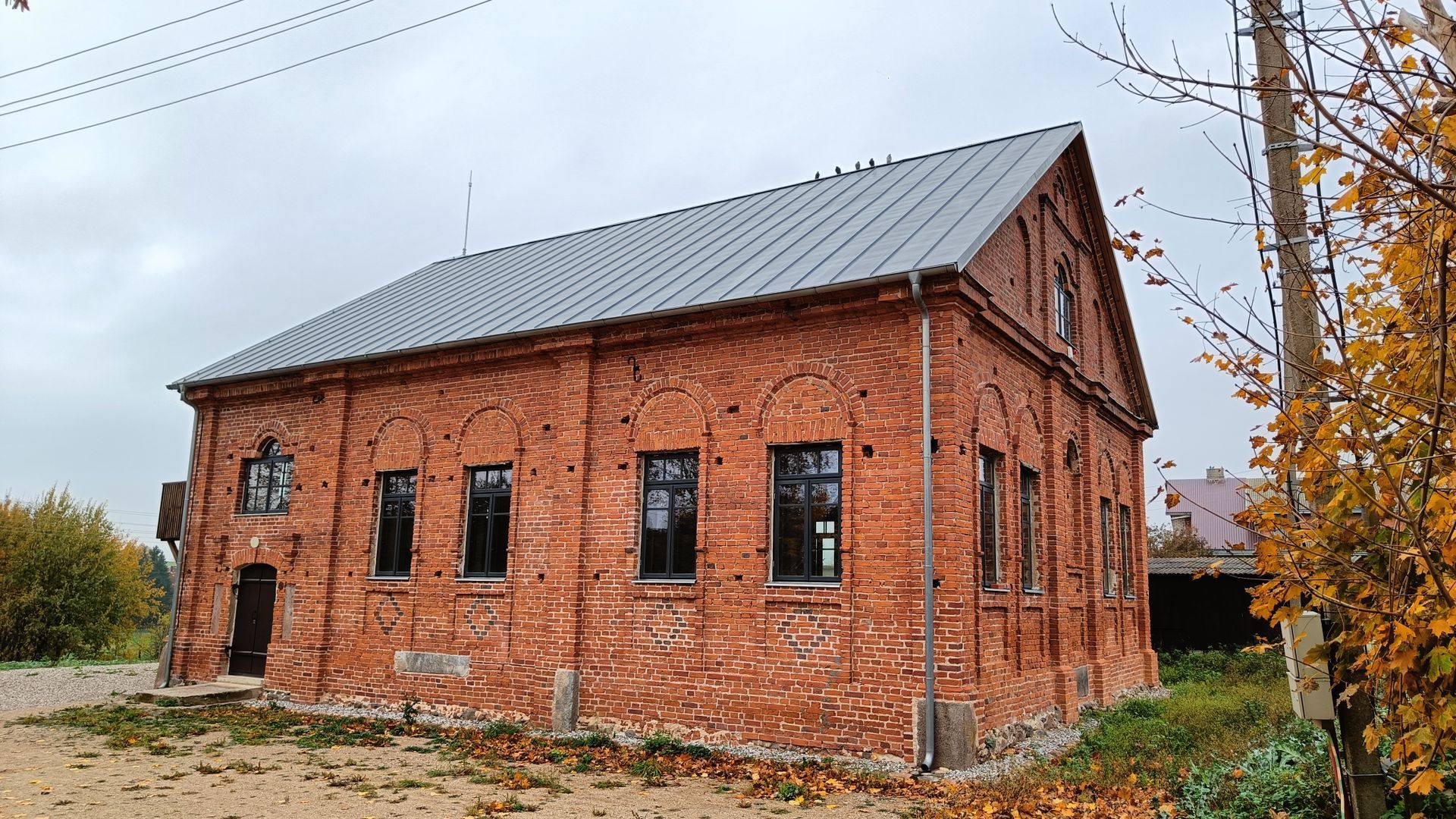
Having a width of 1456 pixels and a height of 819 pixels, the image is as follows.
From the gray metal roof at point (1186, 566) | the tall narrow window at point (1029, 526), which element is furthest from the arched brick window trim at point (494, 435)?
the gray metal roof at point (1186, 566)

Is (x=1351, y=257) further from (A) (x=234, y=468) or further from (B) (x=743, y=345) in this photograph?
(A) (x=234, y=468)

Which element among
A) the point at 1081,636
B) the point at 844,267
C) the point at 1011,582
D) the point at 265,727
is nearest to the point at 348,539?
the point at 265,727

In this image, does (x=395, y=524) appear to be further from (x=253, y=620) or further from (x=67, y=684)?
(x=67, y=684)

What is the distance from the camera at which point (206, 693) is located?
15492mm

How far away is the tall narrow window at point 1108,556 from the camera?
667 inches

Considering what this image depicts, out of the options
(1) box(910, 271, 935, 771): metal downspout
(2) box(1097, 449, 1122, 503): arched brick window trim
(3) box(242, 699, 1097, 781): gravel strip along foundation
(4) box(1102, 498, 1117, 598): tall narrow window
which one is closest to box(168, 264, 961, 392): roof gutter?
(1) box(910, 271, 935, 771): metal downspout

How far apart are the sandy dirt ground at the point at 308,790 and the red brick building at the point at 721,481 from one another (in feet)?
6.75

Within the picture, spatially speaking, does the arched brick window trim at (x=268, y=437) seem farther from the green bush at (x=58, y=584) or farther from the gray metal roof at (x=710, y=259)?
the green bush at (x=58, y=584)

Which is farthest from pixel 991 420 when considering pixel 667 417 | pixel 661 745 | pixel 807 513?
pixel 661 745

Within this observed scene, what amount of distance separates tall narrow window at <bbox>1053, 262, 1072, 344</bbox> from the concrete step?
14.2 metres

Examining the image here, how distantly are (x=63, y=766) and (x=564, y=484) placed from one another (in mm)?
6225

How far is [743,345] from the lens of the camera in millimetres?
12172

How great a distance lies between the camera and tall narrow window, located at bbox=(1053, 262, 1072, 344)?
15672 mm

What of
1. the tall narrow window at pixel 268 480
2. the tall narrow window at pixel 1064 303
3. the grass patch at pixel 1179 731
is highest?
the tall narrow window at pixel 1064 303
